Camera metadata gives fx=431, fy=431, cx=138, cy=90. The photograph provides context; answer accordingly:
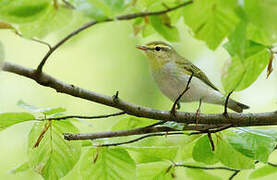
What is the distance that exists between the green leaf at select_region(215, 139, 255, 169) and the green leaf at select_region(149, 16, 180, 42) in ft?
1.39

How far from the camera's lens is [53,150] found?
151 cm

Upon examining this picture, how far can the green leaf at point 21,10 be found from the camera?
3.48 feet

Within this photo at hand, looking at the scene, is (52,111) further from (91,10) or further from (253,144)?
(253,144)

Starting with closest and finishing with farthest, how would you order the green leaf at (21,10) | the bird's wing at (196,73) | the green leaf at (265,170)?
1. the green leaf at (21,10)
2. the green leaf at (265,170)
3. the bird's wing at (196,73)

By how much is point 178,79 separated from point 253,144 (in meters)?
1.58

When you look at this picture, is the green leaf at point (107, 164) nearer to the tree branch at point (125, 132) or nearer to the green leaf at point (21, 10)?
the tree branch at point (125, 132)

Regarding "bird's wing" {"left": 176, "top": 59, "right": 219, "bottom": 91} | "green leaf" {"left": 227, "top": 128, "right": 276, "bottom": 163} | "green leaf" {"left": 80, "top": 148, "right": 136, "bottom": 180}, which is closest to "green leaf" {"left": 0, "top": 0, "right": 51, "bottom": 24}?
"green leaf" {"left": 80, "top": 148, "right": 136, "bottom": 180}

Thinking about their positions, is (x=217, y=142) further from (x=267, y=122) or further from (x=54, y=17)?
(x=54, y=17)

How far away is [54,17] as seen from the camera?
1.26 meters

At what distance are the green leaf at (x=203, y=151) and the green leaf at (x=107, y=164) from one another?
0.80 feet

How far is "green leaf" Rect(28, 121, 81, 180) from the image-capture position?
148cm

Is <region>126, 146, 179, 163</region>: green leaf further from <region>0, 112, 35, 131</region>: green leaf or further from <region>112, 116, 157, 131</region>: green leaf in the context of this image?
<region>0, 112, 35, 131</region>: green leaf

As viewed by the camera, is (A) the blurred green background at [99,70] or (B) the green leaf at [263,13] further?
(A) the blurred green background at [99,70]

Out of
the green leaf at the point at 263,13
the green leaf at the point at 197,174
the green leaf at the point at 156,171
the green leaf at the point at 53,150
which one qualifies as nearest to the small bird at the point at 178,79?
the green leaf at the point at 197,174
